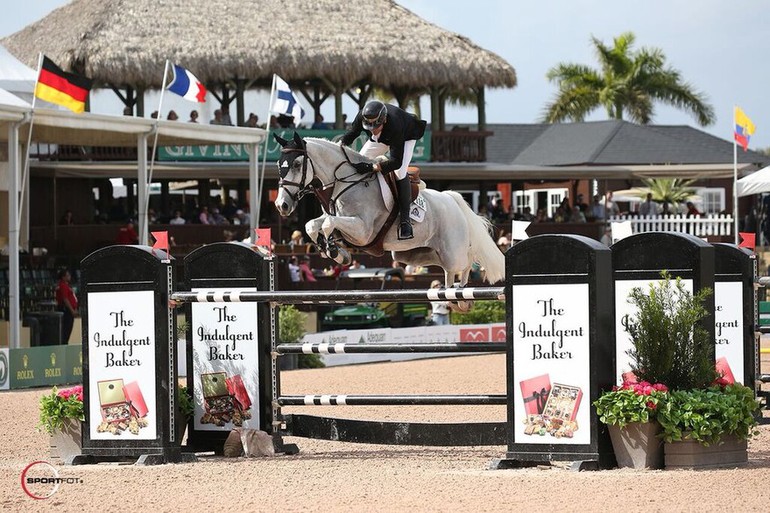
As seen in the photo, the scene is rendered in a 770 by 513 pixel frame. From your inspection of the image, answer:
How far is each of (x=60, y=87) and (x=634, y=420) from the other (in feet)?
40.5

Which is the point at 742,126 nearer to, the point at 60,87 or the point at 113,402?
the point at 60,87

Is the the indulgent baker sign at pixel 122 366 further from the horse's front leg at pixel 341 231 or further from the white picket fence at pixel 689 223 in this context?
the white picket fence at pixel 689 223

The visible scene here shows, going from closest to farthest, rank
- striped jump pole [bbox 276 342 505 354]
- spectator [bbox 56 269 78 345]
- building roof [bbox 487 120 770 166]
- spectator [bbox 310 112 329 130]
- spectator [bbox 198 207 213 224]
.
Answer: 1. striped jump pole [bbox 276 342 505 354]
2. spectator [bbox 56 269 78 345]
3. spectator [bbox 198 207 213 224]
4. spectator [bbox 310 112 329 130]
5. building roof [bbox 487 120 770 166]

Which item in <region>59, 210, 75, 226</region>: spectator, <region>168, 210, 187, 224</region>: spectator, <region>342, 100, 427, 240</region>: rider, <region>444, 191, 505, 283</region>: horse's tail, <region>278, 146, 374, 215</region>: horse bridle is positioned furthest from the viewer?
<region>168, 210, 187, 224</region>: spectator

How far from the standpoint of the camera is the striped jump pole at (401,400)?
8391 mm

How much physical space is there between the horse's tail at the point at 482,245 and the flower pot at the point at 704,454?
372 cm

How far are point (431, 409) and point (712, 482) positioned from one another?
18.9 feet

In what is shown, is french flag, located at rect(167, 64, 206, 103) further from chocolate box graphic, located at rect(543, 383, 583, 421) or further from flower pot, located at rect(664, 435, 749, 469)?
flower pot, located at rect(664, 435, 749, 469)

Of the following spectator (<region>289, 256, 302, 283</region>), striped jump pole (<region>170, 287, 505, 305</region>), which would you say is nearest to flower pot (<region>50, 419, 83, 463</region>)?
striped jump pole (<region>170, 287, 505, 305</region>)

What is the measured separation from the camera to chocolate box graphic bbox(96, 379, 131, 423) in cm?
905

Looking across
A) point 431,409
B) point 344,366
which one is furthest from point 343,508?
point 344,366

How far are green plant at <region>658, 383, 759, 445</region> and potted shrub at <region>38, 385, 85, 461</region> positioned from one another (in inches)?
161

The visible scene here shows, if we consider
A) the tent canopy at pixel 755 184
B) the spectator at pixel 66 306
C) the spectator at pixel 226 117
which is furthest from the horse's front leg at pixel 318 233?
the spectator at pixel 226 117

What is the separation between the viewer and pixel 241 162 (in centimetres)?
2969
